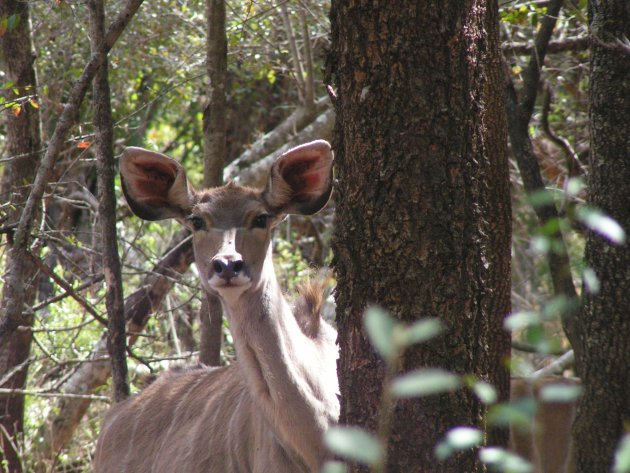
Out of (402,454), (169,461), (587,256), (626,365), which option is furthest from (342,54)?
(169,461)

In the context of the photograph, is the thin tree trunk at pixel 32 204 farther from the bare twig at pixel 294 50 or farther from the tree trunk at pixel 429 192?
the bare twig at pixel 294 50

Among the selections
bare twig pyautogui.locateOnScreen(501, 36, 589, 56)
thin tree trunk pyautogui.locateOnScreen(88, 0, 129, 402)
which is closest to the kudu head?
thin tree trunk pyautogui.locateOnScreen(88, 0, 129, 402)

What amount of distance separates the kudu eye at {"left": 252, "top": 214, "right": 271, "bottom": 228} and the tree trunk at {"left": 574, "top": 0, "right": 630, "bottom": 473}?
1.35m

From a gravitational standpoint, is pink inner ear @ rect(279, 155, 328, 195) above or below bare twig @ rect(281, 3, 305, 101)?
below

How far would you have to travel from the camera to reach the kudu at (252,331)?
3.44 metres

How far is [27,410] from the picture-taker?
6.68m

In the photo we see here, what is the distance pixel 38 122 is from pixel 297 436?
2803mm

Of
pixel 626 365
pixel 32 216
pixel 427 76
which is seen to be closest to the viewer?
pixel 427 76

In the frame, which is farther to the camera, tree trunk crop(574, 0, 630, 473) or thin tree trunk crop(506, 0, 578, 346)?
thin tree trunk crop(506, 0, 578, 346)

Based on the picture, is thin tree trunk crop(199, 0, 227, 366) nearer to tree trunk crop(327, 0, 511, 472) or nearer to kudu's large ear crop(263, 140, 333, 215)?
kudu's large ear crop(263, 140, 333, 215)

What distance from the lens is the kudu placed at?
3436 mm

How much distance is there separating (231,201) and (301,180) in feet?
1.03

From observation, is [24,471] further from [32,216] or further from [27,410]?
[32,216]

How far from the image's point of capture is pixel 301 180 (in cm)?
382
